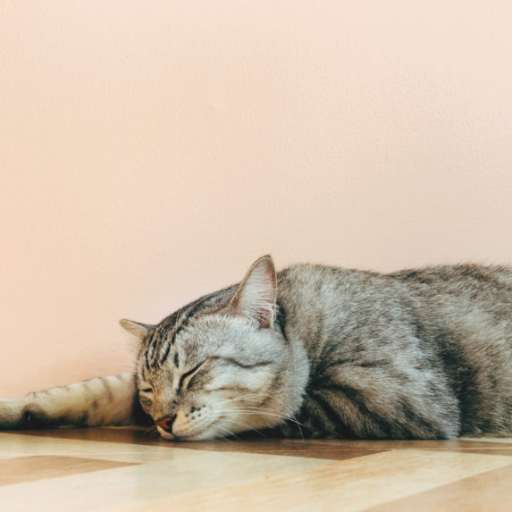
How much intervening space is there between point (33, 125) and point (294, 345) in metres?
1.38

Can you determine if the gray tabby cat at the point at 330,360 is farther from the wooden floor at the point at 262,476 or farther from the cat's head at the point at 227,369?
the wooden floor at the point at 262,476

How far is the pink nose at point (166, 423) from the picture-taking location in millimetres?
Answer: 1521

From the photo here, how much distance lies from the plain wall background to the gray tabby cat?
0.40 meters

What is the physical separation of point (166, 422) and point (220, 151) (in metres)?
1.07

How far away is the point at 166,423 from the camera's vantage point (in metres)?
1.53

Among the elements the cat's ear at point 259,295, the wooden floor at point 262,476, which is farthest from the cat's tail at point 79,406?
the cat's ear at point 259,295

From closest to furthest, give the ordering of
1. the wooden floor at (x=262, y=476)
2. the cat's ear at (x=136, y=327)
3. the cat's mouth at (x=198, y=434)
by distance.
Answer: the wooden floor at (x=262, y=476), the cat's mouth at (x=198, y=434), the cat's ear at (x=136, y=327)

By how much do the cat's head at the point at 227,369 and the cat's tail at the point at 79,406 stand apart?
350mm

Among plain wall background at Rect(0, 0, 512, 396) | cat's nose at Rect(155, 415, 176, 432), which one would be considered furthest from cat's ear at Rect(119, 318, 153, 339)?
plain wall background at Rect(0, 0, 512, 396)

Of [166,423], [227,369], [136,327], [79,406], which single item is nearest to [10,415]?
[79,406]

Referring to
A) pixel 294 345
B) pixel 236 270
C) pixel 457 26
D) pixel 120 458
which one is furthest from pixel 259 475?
pixel 457 26

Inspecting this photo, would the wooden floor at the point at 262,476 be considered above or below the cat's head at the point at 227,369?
below

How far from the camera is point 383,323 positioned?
164 cm

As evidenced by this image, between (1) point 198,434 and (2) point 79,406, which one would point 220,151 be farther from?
(1) point 198,434
